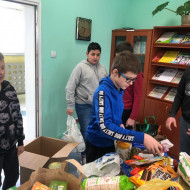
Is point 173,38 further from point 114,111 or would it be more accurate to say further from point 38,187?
point 38,187

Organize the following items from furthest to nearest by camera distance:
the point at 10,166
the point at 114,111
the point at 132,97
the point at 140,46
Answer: the point at 140,46
the point at 132,97
the point at 10,166
the point at 114,111

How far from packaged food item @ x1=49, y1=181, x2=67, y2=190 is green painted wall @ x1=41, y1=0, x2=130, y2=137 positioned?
2046 mm

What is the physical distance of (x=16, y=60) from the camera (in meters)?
5.57

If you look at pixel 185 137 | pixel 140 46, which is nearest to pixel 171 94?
pixel 140 46

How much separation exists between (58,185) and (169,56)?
110 inches

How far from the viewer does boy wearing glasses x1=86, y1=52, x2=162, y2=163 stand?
3.29 feet

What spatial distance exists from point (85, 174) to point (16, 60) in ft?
17.0

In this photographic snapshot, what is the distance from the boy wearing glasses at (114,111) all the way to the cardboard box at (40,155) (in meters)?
0.45

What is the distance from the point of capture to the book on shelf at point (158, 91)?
3191 millimetres

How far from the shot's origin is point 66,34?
2861mm

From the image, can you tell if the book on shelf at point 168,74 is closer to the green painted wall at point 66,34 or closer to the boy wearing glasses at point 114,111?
the green painted wall at point 66,34

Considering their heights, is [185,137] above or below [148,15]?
below

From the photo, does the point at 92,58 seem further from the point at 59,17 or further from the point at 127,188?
the point at 127,188

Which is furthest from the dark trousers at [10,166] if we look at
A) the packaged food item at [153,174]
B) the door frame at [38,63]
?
the door frame at [38,63]
